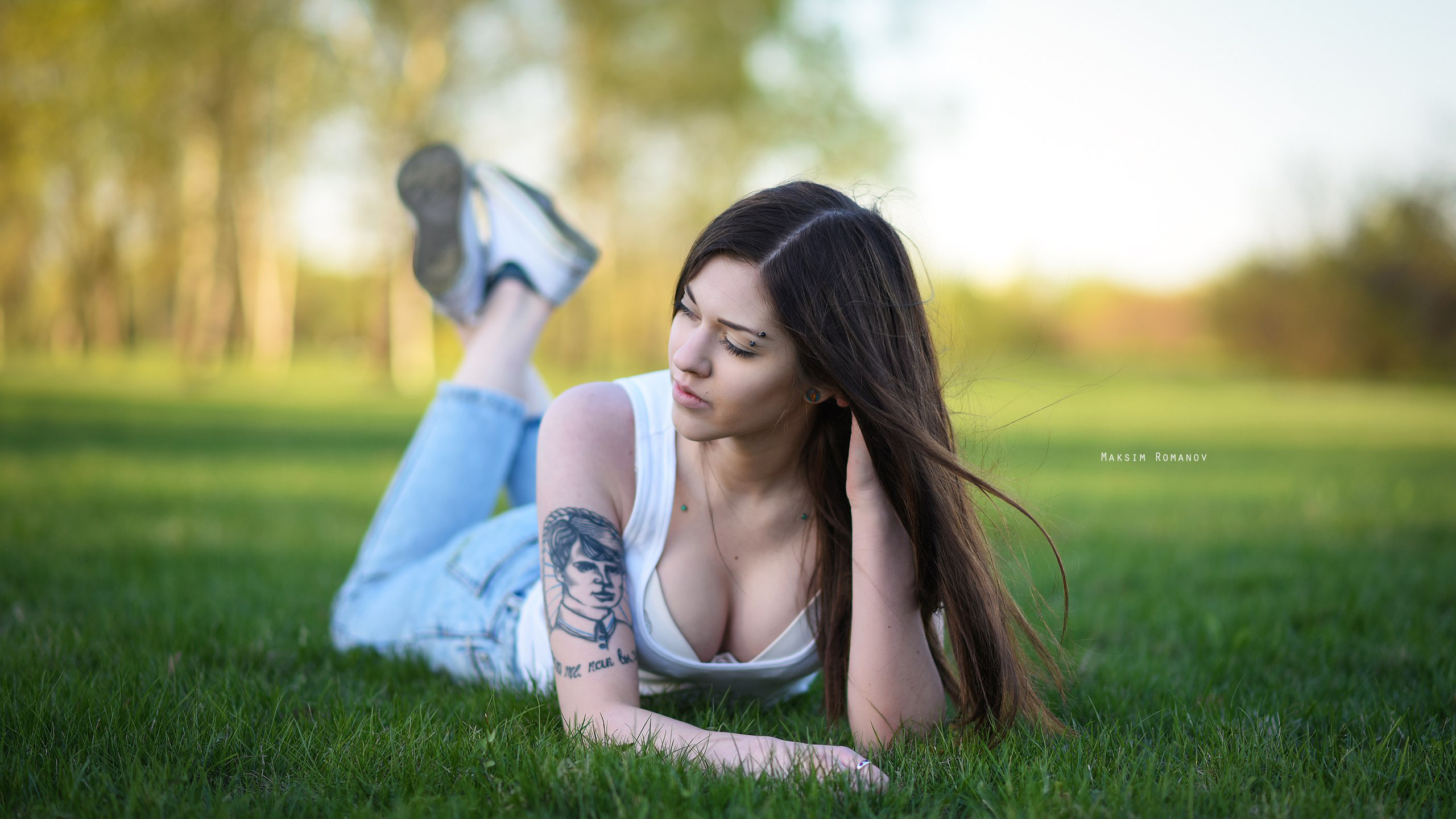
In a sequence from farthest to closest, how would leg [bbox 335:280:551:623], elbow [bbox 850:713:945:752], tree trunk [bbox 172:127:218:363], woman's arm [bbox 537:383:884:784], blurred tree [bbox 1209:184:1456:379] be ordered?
blurred tree [bbox 1209:184:1456:379], tree trunk [bbox 172:127:218:363], leg [bbox 335:280:551:623], elbow [bbox 850:713:945:752], woman's arm [bbox 537:383:884:784]

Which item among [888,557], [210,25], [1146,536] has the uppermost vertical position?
[210,25]

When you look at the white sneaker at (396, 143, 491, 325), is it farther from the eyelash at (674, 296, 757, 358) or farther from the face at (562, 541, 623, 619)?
the eyelash at (674, 296, 757, 358)

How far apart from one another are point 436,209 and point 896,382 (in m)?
2.18

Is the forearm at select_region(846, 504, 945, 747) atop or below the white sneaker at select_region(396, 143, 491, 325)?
below

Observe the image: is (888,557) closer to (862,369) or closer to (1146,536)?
(862,369)

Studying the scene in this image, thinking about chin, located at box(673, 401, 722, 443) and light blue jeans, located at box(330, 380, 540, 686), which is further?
light blue jeans, located at box(330, 380, 540, 686)

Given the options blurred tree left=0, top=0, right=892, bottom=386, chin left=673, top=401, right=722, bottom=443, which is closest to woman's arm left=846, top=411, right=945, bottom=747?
chin left=673, top=401, right=722, bottom=443

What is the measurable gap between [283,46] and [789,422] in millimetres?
19214

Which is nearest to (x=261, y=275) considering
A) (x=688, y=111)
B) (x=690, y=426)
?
(x=688, y=111)

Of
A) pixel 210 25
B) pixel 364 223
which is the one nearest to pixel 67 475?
pixel 210 25

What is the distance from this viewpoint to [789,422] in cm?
230

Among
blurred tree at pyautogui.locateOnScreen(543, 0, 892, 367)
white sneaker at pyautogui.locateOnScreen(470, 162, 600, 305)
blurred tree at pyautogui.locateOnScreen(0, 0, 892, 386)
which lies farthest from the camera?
blurred tree at pyautogui.locateOnScreen(543, 0, 892, 367)

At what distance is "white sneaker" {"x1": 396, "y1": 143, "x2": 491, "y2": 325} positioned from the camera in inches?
135

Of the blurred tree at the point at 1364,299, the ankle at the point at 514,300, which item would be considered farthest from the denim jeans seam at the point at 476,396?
the blurred tree at the point at 1364,299
